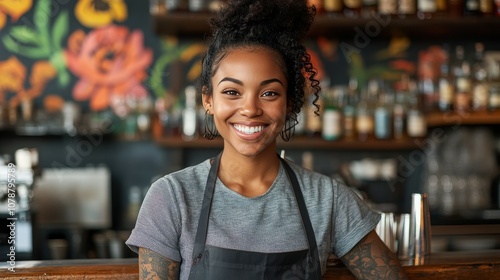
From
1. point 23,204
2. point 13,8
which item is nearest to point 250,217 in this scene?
point 23,204

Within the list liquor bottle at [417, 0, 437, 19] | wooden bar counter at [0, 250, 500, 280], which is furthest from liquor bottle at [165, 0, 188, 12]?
wooden bar counter at [0, 250, 500, 280]

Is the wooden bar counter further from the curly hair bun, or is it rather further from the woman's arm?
the curly hair bun

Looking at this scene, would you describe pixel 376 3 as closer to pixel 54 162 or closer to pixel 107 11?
pixel 107 11

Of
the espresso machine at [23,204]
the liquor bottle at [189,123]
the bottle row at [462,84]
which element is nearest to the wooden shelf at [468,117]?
the bottle row at [462,84]

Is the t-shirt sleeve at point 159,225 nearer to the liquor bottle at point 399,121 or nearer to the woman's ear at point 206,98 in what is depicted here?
the woman's ear at point 206,98

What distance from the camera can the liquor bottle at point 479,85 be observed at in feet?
12.1

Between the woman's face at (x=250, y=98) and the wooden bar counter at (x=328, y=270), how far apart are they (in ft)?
1.33

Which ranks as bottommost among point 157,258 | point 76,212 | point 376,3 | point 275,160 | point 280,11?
point 76,212

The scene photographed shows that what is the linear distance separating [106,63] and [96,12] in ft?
0.93

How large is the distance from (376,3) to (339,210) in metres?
2.42

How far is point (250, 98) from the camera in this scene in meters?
1.38

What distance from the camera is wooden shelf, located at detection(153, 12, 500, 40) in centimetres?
359

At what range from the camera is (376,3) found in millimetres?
3662

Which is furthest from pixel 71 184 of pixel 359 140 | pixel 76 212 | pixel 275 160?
pixel 275 160
